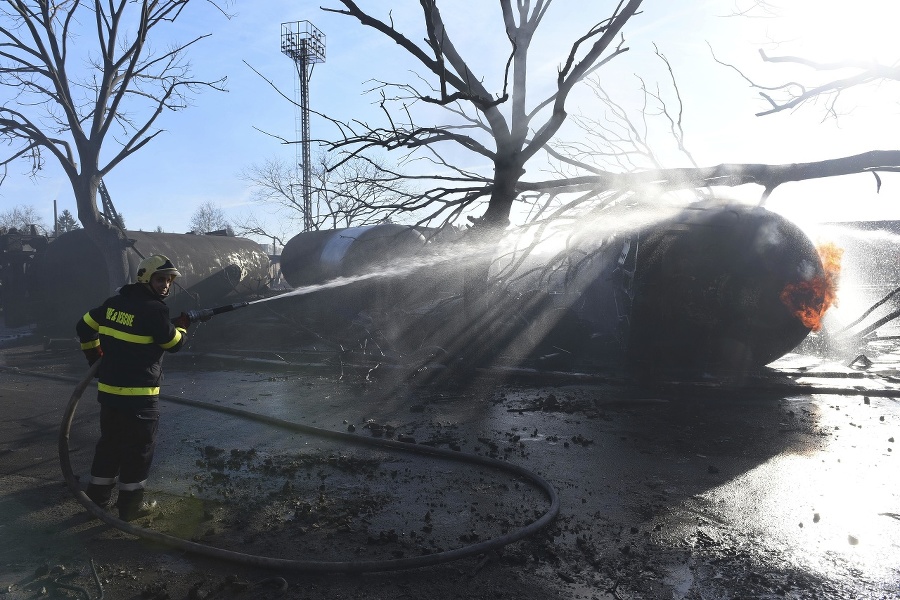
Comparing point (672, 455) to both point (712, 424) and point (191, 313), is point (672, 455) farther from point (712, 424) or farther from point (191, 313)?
point (191, 313)

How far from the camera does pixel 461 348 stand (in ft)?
36.9

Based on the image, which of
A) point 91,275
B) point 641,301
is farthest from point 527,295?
point 91,275

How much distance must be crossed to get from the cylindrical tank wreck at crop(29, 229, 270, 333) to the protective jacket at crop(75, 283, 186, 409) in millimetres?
12075

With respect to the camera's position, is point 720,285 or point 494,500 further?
point 720,285

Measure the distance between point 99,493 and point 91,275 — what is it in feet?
46.7

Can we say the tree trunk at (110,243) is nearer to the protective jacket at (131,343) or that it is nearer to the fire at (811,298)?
the protective jacket at (131,343)

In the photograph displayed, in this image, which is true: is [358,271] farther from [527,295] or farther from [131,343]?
[131,343]

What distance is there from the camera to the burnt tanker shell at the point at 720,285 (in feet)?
29.9

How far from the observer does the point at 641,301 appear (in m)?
9.53

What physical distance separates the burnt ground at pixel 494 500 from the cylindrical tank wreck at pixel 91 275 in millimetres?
8720

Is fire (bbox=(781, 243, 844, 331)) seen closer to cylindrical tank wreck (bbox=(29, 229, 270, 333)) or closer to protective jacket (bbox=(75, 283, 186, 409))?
protective jacket (bbox=(75, 283, 186, 409))

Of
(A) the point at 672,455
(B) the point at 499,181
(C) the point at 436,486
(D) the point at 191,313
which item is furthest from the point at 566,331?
(D) the point at 191,313

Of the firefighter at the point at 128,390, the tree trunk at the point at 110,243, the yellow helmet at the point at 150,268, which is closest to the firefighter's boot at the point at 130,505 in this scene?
the firefighter at the point at 128,390

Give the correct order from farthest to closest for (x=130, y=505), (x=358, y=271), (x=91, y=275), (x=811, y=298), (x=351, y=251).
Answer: (x=91, y=275)
(x=351, y=251)
(x=358, y=271)
(x=811, y=298)
(x=130, y=505)
